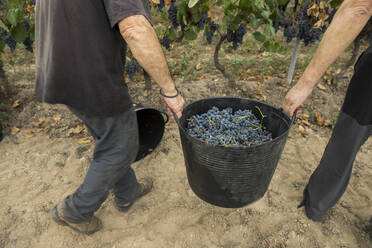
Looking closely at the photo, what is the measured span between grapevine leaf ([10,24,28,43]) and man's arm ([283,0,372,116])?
2.86m

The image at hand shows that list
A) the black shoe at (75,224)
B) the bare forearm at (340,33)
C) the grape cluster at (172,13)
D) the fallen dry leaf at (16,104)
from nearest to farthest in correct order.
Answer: the bare forearm at (340,33) < the black shoe at (75,224) < the grape cluster at (172,13) < the fallen dry leaf at (16,104)

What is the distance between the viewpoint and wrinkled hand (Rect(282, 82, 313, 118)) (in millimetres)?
1570

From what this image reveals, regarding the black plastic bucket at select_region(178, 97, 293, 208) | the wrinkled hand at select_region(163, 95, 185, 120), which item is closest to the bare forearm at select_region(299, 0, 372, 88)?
the black plastic bucket at select_region(178, 97, 293, 208)

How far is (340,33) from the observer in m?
1.38

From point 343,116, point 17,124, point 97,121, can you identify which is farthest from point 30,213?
point 343,116

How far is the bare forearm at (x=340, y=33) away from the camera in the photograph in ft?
4.27

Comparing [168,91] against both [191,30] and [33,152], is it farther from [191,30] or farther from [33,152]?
[33,152]

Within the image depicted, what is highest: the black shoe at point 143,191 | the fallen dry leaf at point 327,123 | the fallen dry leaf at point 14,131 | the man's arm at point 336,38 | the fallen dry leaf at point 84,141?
the man's arm at point 336,38

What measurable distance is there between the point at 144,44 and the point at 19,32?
232 centimetres

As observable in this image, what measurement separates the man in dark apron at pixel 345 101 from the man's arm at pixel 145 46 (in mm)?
817

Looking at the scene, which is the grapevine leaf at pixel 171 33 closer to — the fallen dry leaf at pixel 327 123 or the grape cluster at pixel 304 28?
the grape cluster at pixel 304 28

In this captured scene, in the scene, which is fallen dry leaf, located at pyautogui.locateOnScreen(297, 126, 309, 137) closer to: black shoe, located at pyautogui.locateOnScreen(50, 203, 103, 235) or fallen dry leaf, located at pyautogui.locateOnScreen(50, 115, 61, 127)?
black shoe, located at pyautogui.locateOnScreen(50, 203, 103, 235)

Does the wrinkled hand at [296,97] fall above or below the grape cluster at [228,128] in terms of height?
above

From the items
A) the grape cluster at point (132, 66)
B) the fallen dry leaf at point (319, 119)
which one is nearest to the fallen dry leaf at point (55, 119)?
the grape cluster at point (132, 66)
